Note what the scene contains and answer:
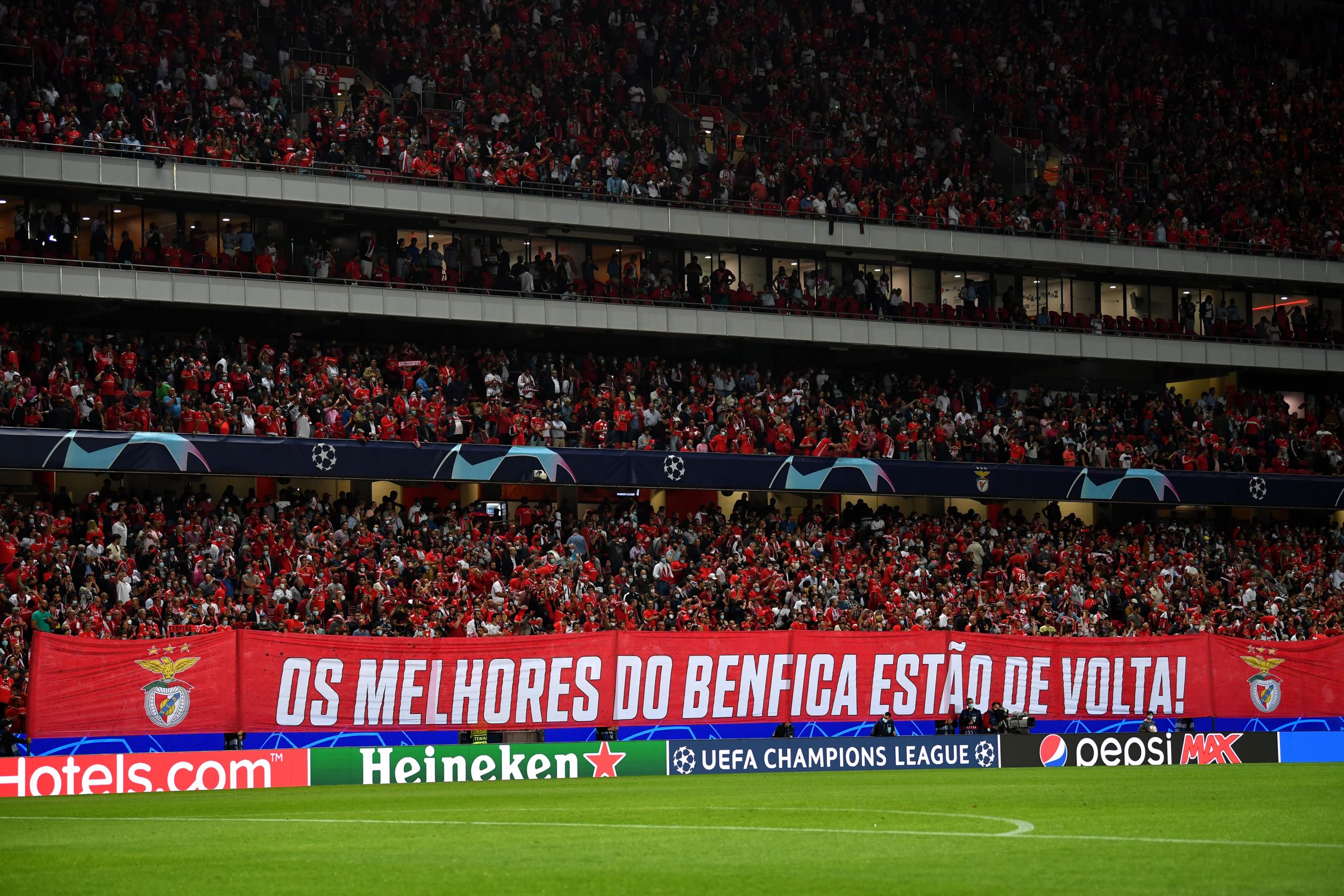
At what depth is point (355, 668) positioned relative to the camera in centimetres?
3056

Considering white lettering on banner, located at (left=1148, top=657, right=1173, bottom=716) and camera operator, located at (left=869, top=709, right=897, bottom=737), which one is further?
white lettering on banner, located at (left=1148, top=657, right=1173, bottom=716)

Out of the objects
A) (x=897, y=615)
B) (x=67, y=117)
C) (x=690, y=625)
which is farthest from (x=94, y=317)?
(x=897, y=615)

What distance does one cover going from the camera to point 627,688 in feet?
106

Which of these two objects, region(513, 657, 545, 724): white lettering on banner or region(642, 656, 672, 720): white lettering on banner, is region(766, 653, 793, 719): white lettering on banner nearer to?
region(642, 656, 672, 720): white lettering on banner

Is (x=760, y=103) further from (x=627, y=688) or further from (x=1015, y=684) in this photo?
(x=627, y=688)

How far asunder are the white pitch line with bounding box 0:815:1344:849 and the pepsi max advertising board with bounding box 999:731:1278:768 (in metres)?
14.6

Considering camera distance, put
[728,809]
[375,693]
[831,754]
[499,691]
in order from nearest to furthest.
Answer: [728,809] → [375,693] → [831,754] → [499,691]

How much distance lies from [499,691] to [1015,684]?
11.3 m

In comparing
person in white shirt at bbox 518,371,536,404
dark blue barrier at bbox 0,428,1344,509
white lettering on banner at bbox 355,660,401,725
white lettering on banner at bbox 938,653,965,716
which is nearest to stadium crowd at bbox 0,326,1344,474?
person in white shirt at bbox 518,371,536,404

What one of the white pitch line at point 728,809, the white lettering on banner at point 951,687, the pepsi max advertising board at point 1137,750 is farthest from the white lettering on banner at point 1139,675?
the white pitch line at point 728,809

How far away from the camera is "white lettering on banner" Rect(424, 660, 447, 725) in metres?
31.1

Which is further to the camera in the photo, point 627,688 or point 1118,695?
point 1118,695

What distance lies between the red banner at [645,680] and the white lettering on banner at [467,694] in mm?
29

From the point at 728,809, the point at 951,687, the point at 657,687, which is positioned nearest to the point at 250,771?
the point at 657,687
